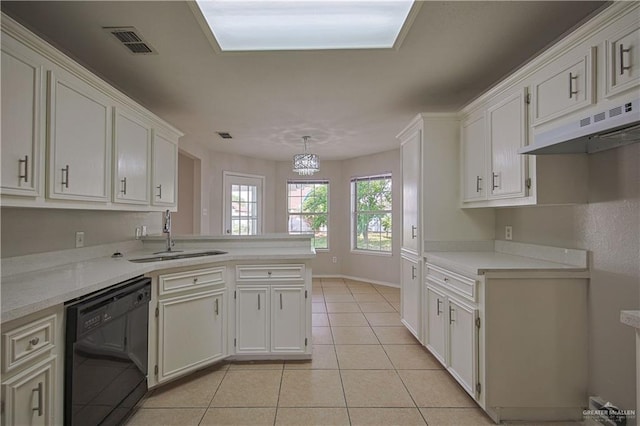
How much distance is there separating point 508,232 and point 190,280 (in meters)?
2.69

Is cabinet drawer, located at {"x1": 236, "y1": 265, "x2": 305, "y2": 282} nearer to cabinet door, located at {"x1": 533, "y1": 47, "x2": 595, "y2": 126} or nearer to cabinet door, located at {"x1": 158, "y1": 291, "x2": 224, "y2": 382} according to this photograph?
cabinet door, located at {"x1": 158, "y1": 291, "x2": 224, "y2": 382}

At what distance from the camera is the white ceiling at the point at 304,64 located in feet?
5.90

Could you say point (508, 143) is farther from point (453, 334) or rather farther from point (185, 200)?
point (185, 200)

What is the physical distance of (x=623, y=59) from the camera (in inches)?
55.2

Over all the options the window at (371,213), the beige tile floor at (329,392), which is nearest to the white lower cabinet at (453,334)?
the beige tile floor at (329,392)

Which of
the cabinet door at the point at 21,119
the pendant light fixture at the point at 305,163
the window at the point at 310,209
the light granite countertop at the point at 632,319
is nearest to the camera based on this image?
the light granite countertop at the point at 632,319

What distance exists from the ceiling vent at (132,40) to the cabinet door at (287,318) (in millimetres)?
2064

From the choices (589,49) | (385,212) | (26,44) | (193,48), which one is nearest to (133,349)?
(26,44)

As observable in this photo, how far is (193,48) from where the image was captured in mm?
2166

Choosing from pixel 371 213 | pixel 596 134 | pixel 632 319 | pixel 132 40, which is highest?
pixel 132 40

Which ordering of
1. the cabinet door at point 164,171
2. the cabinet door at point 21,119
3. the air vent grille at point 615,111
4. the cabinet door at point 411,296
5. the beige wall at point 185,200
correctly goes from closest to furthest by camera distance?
1. the air vent grille at point 615,111
2. the cabinet door at point 21,119
3. the cabinet door at point 164,171
4. the cabinet door at point 411,296
5. the beige wall at point 185,200

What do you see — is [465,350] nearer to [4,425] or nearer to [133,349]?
[133,349]

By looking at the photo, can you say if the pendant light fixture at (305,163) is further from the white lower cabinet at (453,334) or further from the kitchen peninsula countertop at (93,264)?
the white lower cabinet at (453,334)

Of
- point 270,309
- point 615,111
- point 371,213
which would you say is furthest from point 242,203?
point 615,111
